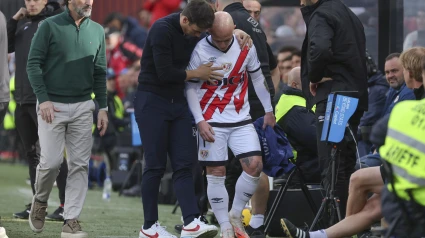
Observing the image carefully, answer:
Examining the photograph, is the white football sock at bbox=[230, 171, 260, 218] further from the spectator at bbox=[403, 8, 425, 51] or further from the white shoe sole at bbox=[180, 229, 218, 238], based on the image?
the spectator at bbox=[403, 8, 425, 51]

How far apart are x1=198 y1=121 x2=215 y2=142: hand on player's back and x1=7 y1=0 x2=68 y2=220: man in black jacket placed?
262 cm

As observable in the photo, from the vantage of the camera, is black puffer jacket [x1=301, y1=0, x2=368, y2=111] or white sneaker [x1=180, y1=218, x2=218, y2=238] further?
black puffer jacket [x1=301, y1=0, x2=368, y2=111]

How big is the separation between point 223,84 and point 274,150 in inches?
32.1

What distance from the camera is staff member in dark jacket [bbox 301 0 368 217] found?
8492 millimetres

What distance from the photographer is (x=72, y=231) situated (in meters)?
8.80

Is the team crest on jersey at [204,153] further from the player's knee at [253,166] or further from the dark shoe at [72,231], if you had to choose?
the dark shoe at [72,231]

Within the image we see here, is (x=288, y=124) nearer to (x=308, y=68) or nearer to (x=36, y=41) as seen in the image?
(x=308, y=68)

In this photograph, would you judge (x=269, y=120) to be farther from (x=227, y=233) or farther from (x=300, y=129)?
(x=227, y=233)

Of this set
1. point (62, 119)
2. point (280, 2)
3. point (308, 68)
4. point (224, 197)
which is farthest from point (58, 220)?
point (280, 2)

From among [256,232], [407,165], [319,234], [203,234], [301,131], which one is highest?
[407,165]

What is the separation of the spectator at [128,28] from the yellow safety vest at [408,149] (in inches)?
619

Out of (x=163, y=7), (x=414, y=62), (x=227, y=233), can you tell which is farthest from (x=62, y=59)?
(x=163, y=7)

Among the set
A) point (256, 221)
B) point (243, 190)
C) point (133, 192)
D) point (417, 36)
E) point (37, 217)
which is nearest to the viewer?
point (243, 190)

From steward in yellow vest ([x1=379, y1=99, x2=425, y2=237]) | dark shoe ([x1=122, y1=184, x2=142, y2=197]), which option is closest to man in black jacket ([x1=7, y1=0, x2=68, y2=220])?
dark shoe ([x1=122, y1=184, x2=142, y2=197])
